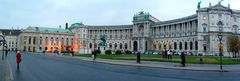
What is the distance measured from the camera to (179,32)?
484 feet

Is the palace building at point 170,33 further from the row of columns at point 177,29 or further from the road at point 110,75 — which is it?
the road at point 110,75

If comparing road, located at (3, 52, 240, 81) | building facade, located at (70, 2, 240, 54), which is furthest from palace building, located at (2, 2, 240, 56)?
road, located at (3, 52, 240, 81)

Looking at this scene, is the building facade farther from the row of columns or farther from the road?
the road

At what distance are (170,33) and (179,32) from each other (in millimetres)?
9335

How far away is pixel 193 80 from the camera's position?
68.7ft

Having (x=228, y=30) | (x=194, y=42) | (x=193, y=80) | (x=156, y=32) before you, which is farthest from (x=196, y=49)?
(x=193, y=80)

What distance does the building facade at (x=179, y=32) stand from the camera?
122m

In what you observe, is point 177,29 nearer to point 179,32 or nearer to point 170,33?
point 179,32

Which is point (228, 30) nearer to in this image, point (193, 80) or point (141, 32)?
point (141, 32)

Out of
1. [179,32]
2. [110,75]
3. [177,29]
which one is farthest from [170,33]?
[110,75]

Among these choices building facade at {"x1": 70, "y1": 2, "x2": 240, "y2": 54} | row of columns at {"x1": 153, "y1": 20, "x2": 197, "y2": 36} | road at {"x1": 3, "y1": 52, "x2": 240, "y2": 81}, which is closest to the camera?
road at {"x1": 3, "y1": 52, "x2": 240, "y2": 81}

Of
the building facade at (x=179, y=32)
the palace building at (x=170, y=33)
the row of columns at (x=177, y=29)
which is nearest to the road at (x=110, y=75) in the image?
the palace building at (x=170, y=33)

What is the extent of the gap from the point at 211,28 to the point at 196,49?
1272 centimetres

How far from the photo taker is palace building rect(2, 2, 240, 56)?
4796 inches
